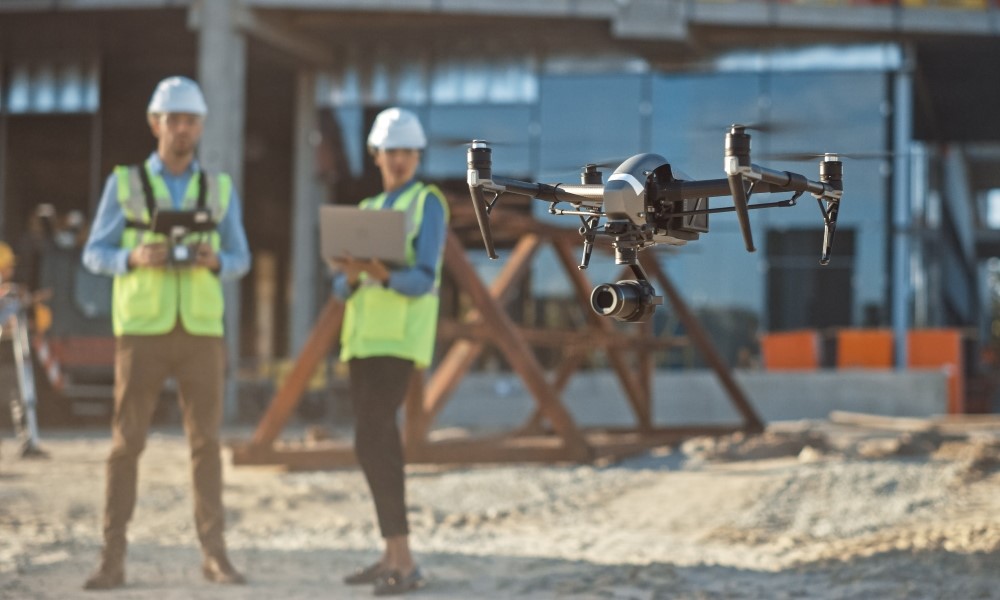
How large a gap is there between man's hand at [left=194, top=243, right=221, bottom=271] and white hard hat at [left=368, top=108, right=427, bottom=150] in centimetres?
85

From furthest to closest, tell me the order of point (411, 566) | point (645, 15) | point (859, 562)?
point (645, 15) < point (859, 562) < point (411, 566)

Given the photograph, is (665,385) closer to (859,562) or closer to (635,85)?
(635,85)

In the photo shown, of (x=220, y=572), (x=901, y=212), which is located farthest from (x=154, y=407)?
(x=901, y=212)

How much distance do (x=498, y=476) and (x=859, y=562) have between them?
150 inches

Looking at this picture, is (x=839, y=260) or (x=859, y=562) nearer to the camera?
(x=859, y=562)

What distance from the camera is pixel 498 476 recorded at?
9.67 meters

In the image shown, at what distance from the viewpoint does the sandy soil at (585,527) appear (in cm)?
576

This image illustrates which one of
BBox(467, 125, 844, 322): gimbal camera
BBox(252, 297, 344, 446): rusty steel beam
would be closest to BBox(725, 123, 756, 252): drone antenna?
BBox(467, 125, 844, 322): gimbal camera

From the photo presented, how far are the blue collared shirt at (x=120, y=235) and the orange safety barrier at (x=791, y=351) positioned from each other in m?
16.3

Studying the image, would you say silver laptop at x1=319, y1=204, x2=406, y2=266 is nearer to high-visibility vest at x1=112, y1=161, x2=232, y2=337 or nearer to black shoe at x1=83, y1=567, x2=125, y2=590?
high-visibility vest at x1=112, y1=161, x2=232, y2=337

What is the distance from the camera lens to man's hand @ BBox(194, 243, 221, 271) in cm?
576

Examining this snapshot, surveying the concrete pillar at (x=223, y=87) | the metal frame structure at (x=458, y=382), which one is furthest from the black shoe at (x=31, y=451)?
the concrete pillar at (x=223, y=87)

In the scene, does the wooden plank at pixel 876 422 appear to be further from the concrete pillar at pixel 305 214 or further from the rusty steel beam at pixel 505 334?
the concrete pillar at pixel 305 214

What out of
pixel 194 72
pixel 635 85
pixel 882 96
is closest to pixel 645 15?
pixel 635 85
